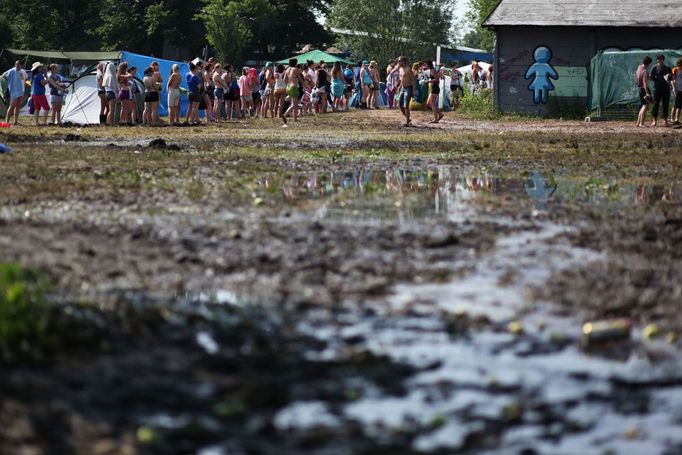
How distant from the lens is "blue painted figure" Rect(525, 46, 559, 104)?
133ft

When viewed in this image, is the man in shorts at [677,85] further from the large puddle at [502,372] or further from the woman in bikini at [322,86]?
the large puddle at [502,372]

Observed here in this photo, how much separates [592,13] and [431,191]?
1060 inches

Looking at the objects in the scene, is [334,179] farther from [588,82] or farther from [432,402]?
[588,82]

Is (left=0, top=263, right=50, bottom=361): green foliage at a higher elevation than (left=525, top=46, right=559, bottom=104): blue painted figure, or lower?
lower

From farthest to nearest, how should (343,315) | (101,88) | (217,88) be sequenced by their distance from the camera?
1. (217,88)
2. (101,88)
3. (343,315)

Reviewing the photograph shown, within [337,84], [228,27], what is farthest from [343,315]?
[228,27]

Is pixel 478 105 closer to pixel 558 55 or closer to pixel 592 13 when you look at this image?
pixel 558 55

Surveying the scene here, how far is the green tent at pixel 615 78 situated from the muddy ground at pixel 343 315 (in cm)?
2214

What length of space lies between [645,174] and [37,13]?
7655 centimetres

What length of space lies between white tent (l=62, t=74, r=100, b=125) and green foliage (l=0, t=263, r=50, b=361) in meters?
30.9

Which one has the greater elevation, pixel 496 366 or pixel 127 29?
pixel 127 29

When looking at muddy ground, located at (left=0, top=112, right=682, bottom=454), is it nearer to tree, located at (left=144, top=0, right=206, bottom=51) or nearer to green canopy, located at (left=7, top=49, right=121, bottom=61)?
green canopy, located at (left=7, top=49, right=121, bottom=61)

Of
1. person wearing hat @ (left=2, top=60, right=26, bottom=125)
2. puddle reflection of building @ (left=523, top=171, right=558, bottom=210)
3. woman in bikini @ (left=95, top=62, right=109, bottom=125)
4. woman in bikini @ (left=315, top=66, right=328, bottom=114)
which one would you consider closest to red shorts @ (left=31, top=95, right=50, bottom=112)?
person wearing hat @ (left=2, top=60, right=26, bottom=125)

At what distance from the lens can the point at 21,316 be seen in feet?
20.5
